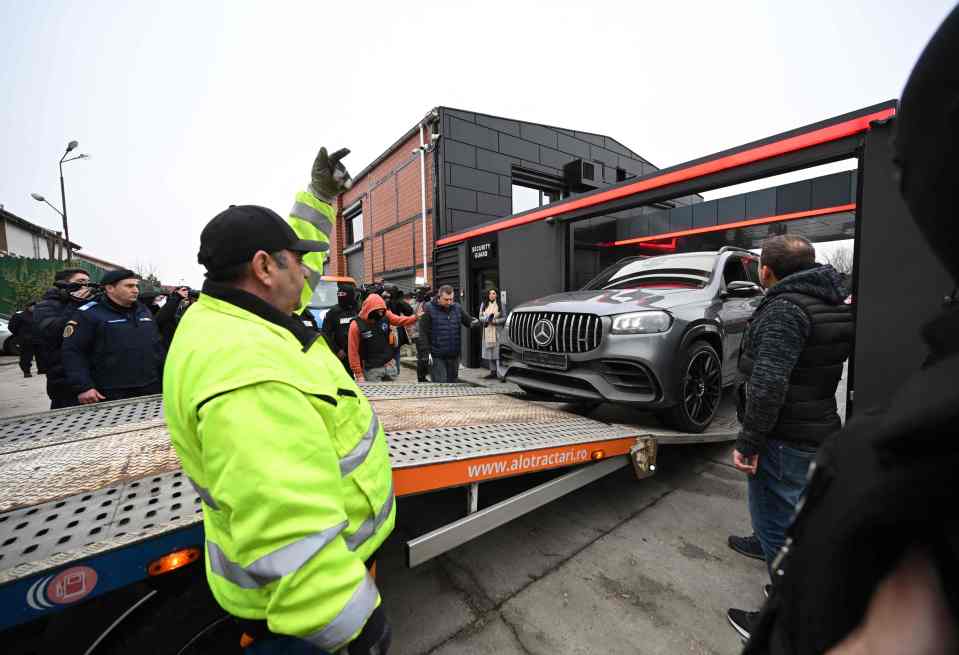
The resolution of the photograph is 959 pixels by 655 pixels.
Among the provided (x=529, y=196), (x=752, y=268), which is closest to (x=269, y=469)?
(x=752, y=268)

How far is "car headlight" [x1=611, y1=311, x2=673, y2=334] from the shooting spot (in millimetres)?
3281

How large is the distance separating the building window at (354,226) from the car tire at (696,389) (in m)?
18.1

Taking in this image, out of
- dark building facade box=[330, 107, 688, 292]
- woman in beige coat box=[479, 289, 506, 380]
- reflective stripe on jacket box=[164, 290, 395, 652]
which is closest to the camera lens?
reflective stripe on jacket box=[164, 290, 395, 652]

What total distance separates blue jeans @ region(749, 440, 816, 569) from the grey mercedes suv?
102cm

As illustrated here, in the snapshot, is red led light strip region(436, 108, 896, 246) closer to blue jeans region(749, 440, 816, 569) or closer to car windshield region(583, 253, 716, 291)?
car windshield region(583, 253, 716, 291)

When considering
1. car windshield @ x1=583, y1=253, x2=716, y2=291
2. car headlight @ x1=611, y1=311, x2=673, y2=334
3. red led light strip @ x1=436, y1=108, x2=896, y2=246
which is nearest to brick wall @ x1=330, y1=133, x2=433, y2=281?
red led light strip @ x1=436, y1=108, x2=896, y2=246

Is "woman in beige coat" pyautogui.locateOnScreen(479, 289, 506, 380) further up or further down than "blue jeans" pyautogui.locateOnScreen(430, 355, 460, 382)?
further up


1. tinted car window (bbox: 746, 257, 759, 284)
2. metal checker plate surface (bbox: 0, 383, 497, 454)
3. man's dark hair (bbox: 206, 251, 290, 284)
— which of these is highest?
tinted car window (bbox: 746, 257, 759, 284)

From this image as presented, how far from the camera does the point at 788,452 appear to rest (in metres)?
2.09

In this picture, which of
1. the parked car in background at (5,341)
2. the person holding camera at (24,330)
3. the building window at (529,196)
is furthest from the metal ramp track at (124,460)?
the parked car in background at (5,341)

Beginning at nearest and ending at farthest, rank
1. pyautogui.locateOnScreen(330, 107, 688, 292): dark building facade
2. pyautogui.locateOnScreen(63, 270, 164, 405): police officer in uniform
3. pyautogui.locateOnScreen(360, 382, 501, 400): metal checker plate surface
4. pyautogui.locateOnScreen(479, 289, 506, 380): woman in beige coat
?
pyautogui.locateOnScreen(63, 270, 164, 405): police officer in uniform → pyautogui.locateOnScreen(360, 382, 501, 400): metal checker plate surface → pyautogui.locateOnScreen(479, 289, 506, 380): woman in beige coat → pyautogui.locateOnScreen(330, 107, 688, 292): dark building facade

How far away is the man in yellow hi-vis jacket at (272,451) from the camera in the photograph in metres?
0.92

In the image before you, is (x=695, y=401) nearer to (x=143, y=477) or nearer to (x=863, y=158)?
(x=863, y=158)

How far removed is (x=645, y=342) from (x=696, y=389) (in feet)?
2.56
